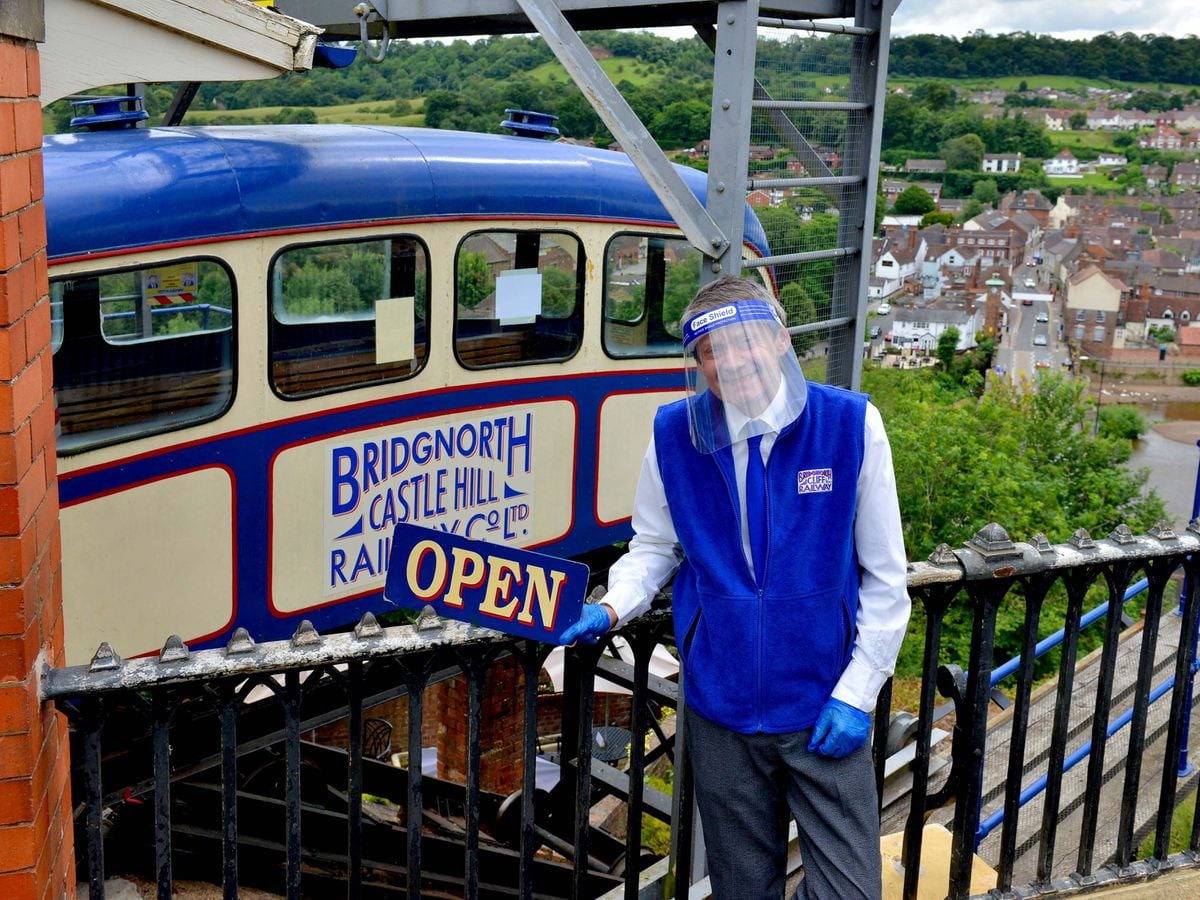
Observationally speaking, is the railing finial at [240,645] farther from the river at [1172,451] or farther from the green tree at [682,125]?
the river at [1172,451]

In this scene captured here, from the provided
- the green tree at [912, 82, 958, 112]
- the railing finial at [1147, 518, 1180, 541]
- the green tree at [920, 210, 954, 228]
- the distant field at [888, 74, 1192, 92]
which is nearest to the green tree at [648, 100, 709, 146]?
the railing finial at [1147, 518, 1180, 541]

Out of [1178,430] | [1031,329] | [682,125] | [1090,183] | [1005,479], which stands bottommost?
[1178,430]

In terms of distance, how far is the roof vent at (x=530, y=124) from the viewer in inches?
320

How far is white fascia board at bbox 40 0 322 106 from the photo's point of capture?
4148mm

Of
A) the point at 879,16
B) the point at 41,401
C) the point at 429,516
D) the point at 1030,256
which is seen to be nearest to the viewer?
the point at 41,401

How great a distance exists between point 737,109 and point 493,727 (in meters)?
10.3

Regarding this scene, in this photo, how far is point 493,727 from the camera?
13570 millimetres

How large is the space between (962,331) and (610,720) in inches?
3332

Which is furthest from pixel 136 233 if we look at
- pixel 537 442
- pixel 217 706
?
pixel 217 706

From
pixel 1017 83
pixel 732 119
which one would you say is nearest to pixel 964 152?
pixel 1017 83

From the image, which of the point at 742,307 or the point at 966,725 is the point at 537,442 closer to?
the point at 966,725

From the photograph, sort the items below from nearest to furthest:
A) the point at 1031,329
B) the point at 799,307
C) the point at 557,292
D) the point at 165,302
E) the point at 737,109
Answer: the point at 737,109
the point at 799,307
the point at 165,302
the point at 557,292
the point at 1031,329

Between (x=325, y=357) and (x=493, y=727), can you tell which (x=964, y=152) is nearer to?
(x=493, y=727)

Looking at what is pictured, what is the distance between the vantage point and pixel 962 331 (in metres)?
98.1
